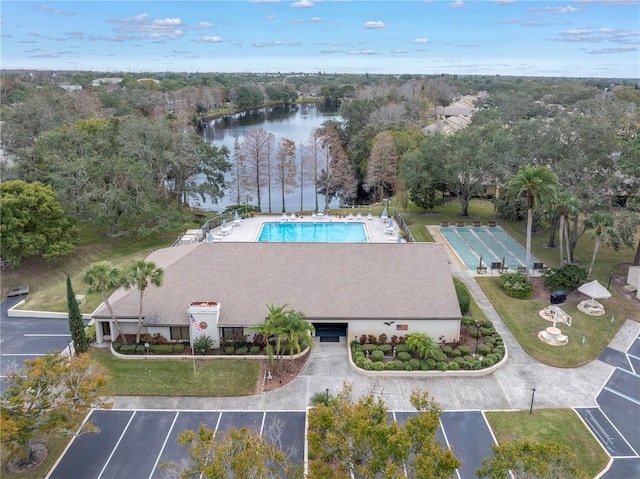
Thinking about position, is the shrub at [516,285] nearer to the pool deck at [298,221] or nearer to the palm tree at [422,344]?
the pool deck at [298,221]

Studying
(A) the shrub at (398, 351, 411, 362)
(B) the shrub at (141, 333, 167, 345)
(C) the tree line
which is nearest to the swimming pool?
(C) the tree line

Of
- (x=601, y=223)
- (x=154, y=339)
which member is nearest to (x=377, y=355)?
(x=154, y=339)

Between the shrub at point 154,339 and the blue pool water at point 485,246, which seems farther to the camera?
the blue pool water at point 485,246

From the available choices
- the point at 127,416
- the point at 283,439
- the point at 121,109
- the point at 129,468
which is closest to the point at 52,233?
the point at 127,416

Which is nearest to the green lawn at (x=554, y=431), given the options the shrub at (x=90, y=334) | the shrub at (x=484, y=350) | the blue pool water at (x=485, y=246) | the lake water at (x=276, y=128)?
the shrub at (x=484, y=350)

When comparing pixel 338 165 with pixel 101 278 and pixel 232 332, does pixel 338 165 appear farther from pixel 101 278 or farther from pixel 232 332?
pixel 101 278

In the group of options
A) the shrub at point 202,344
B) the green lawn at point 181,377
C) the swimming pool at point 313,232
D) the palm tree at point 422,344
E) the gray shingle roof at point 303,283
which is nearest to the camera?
the green lawn at point 181,377

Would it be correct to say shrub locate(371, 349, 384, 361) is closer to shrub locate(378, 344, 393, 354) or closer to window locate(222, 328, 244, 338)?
shrub locate(378, 344, 393, 354)

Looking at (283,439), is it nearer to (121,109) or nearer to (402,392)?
(402,392)
